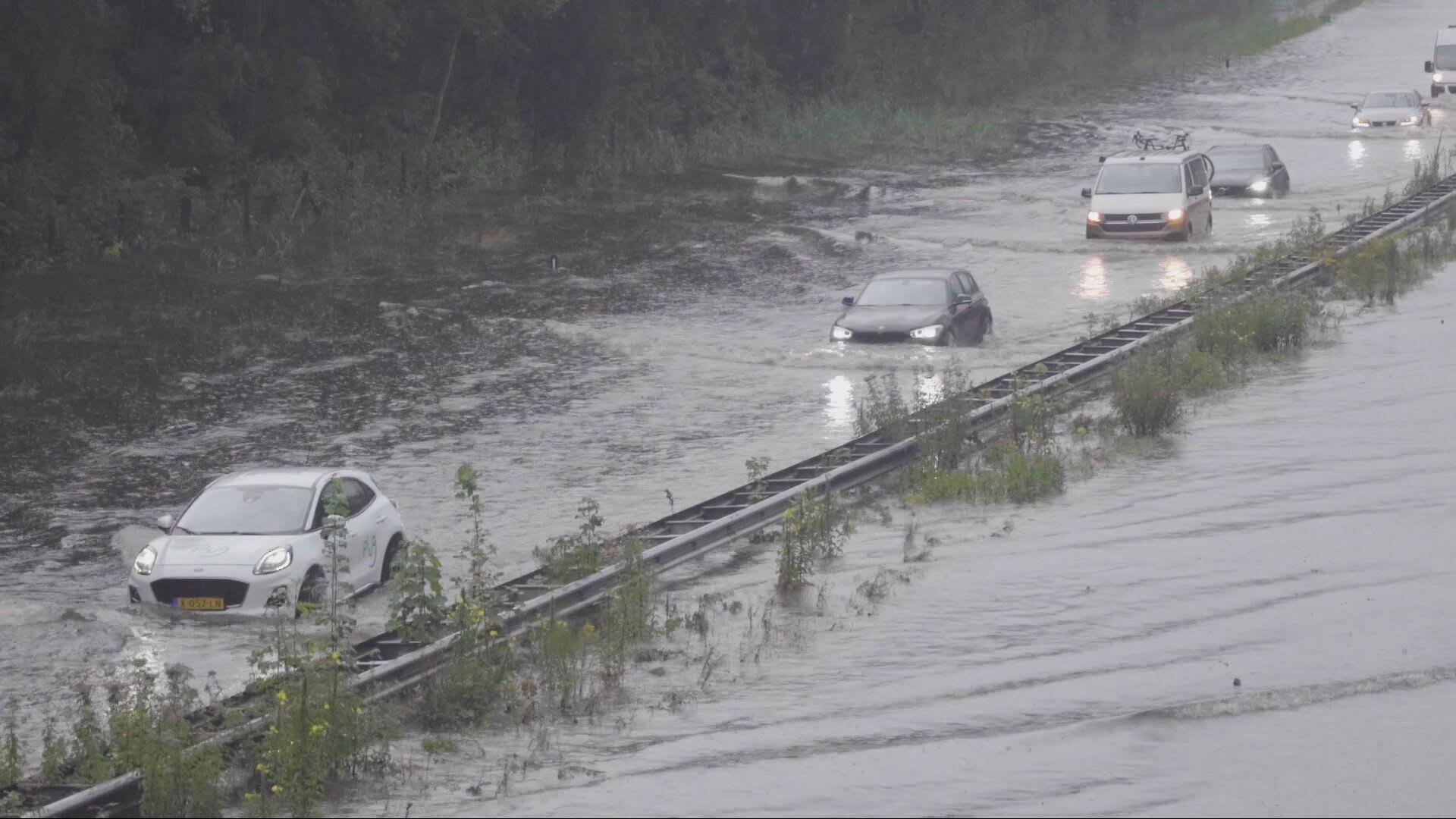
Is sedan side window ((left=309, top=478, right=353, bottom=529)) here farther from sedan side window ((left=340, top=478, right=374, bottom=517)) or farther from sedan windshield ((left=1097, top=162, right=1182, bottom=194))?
sedan windshield ((left=1097, top=162, right=1182, bottom=194))

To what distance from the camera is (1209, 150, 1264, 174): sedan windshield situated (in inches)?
1973

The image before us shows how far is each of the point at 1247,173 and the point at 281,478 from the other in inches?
1439

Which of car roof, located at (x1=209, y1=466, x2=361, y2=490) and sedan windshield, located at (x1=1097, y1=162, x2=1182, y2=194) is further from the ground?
sedan windshield, located at (x1=1097, y1=162, x2=1182, y2=194)

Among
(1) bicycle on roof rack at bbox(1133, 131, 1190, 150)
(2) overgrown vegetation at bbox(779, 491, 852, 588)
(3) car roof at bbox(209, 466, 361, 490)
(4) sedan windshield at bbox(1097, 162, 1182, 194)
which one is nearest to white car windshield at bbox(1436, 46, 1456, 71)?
(1) bicycle on roof rack at bbox(1133, 131, 1190, 150)

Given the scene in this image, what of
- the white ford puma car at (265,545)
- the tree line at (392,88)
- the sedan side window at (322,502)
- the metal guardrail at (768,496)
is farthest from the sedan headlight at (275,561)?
the tree line at (392,88)

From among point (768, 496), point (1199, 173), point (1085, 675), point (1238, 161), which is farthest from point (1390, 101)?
point (1085, 675)

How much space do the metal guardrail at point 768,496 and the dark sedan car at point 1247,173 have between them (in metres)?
14.4

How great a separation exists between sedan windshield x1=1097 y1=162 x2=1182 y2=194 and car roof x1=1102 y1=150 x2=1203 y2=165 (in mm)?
67

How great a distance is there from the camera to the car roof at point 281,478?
17891mm

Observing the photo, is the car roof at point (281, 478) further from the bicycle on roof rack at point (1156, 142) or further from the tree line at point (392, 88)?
the bicycle on roof rack at point (1156, 142)

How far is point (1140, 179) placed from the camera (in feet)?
138

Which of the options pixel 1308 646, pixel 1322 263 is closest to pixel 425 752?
pixel 1308 646

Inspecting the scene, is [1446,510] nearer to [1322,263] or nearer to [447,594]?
[447,594]

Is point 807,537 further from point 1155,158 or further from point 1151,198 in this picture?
point 1155,158
